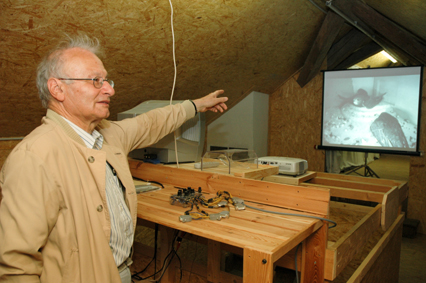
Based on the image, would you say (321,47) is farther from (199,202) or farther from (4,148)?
(4,148)

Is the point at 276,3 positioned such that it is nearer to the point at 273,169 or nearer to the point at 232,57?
the point at 232,57

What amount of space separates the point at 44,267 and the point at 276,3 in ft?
9.40

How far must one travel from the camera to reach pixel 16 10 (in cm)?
165

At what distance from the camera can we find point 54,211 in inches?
33.1

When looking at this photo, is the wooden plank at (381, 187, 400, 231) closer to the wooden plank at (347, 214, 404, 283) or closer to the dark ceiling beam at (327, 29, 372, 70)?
the wooden plank at (347, 214, 404, 283)

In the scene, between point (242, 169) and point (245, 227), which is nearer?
point (245, 227)

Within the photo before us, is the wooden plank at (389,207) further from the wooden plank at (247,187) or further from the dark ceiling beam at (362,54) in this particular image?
the dark ceiling beam at (362,54)

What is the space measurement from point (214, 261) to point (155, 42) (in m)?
1.78

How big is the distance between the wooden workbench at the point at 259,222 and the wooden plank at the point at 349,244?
0.14 feet

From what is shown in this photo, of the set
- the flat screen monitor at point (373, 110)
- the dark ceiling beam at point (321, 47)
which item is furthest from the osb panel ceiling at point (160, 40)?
the flat screen monitor at point (373, 110)

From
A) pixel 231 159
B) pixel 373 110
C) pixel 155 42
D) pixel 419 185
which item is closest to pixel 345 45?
pixel 373 110

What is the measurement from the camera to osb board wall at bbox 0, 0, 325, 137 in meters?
1.85

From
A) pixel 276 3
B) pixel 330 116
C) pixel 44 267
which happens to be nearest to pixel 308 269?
pixel 44 267

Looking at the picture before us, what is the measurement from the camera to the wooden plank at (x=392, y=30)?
10.9 feet
